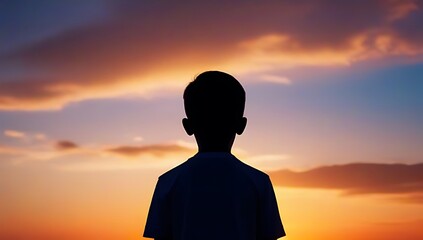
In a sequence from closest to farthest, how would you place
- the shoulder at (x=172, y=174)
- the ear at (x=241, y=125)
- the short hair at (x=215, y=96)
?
the short hair at (x=215, y=96)
the ear at (x=241, y=125)
the shoulder at (x=172, y=174)

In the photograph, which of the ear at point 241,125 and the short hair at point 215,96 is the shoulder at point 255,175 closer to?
the ear at point 241,125

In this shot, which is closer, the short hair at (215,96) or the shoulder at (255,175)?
the short hair at (215,96)

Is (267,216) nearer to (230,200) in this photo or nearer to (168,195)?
(230,200)

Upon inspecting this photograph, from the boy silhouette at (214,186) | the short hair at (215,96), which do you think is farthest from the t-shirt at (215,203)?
the short hair at (215,96)

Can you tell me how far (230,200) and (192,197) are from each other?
14.0 inches

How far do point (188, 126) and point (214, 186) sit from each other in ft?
2.02

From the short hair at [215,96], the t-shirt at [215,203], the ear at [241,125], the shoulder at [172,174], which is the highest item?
the short hair at [215,96]

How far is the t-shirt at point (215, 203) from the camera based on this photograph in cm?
673

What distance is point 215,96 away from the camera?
669 cm

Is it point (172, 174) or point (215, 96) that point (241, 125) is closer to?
point (215, 96)

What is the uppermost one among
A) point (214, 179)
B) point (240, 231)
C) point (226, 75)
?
point (226, 75)

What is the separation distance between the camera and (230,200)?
676 centimetres

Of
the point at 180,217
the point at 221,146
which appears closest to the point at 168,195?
the point at 180,217

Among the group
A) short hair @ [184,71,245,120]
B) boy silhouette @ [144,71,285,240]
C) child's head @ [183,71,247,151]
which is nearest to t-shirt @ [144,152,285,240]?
boy silhouette @ [144,71,285,240]
